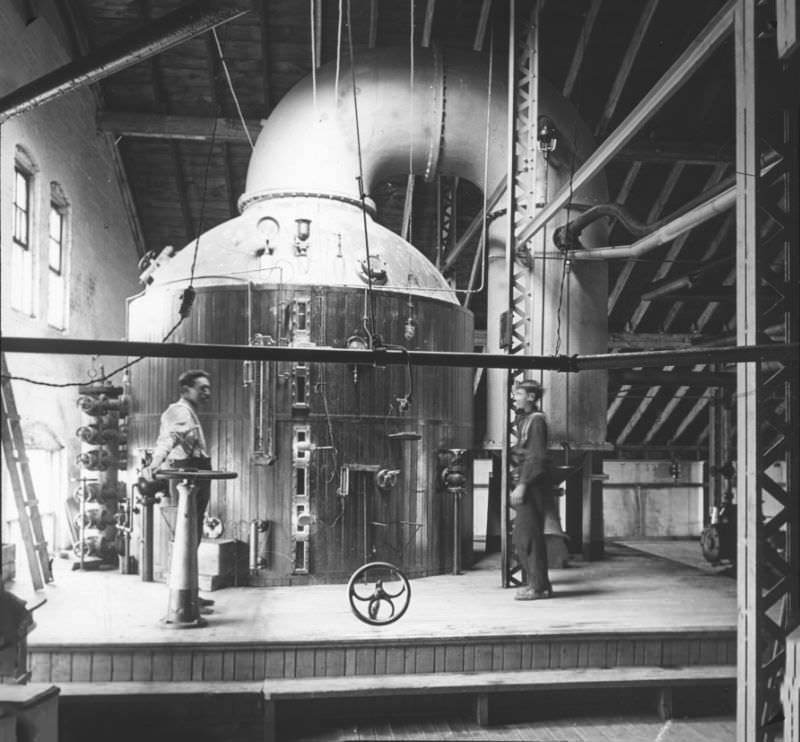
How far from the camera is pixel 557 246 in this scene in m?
9.48

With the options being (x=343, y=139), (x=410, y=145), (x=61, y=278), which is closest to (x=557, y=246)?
(x=410, y=145)

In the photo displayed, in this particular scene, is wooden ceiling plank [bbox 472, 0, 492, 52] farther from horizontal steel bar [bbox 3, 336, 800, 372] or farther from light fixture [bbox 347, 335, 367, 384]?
horizontal steel bar [bbox 3, 336, 800, 372]

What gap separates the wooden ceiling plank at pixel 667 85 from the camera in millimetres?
5215

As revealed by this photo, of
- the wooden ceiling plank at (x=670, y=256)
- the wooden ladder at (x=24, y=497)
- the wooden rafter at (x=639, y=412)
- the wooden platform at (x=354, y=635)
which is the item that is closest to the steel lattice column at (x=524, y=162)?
the wooden platform at (x=354, y=635)

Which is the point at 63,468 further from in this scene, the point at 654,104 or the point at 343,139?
the point at 654,104

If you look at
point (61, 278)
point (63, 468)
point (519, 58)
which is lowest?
point (63, 468)

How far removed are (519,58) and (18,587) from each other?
7.70 m

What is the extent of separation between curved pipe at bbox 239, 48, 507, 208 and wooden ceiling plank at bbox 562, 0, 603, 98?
2.33m

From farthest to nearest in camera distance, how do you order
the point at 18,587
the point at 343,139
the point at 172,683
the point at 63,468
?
the point at 63,468
the point at 343,139
the point at 18,587
the point at 172,683

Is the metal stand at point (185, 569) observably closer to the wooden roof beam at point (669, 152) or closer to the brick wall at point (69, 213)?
the brick wall at point (69, 213)

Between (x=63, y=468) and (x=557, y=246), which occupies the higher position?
(x=557, y=246)

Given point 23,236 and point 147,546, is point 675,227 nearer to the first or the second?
point 147,546

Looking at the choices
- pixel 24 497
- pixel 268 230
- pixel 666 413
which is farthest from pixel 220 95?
pixel 666 413

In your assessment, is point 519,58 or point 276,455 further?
point 519,58
